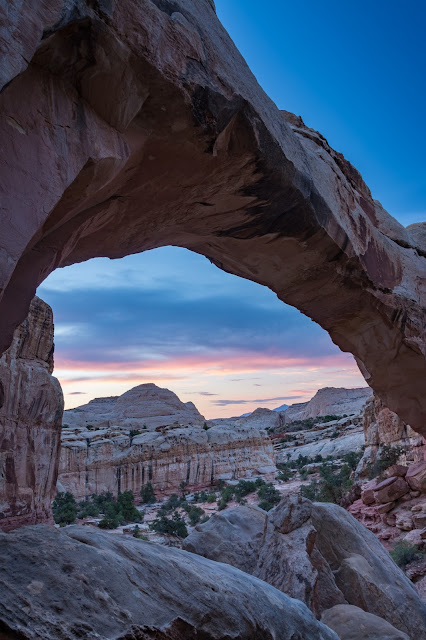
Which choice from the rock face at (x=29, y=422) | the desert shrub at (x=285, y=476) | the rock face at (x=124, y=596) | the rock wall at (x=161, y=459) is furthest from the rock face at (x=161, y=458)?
the rock face at (x=124, y=596)

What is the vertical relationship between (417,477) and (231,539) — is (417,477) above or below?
below

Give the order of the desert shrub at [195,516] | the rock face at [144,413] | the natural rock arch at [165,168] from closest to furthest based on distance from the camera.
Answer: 1. the natural rock arch at [165,168]
2. the desert shrub at [195,516]
3. the rock face at [144,413]

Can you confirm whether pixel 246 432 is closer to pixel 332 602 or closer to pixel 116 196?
pixel 332 602

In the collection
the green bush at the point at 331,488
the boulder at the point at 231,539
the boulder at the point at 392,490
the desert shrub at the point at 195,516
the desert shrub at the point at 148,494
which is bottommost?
the desert shrub at the point at 148,494

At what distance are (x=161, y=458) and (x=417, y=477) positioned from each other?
22666 millimetres

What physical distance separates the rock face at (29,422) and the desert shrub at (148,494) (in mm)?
21438

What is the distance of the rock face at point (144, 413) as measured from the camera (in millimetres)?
50678

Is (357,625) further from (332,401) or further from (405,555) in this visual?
(332,401)

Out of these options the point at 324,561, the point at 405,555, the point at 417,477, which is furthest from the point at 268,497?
the point at 324,561

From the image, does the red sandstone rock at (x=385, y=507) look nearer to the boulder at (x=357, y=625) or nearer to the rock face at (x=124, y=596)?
the boulder at (x=357, y=625)

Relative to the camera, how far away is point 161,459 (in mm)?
33781

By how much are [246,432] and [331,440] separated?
7301mm

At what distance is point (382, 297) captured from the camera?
768cm

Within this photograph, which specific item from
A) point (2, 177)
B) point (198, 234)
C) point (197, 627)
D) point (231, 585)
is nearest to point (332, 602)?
point (231, 585)
